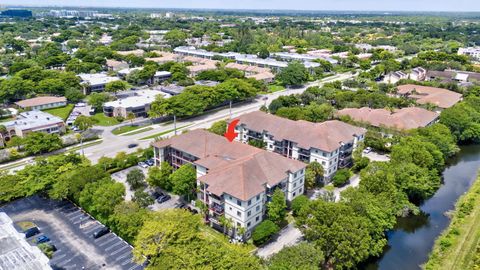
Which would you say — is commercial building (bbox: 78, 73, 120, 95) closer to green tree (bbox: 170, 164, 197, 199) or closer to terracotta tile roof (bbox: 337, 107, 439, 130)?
green tree (bbox: 170, 164, 197, 199)

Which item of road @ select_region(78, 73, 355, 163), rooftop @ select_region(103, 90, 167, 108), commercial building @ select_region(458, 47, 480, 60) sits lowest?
road @ select_region(78, 73, 355, 163)

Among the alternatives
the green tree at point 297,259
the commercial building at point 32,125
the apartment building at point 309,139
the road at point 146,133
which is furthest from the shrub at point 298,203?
the commercial building at point 32,125

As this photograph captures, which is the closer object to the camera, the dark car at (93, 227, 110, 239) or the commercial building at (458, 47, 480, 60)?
the dark car at (93, 227, 110, 239)

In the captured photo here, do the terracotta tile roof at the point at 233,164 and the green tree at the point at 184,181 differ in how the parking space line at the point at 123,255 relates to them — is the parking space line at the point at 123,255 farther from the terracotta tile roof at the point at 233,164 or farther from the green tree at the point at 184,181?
the terracotta tile roof at the point at 233,164

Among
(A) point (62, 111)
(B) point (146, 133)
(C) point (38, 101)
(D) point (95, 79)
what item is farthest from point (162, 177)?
(D) point (95, 79)

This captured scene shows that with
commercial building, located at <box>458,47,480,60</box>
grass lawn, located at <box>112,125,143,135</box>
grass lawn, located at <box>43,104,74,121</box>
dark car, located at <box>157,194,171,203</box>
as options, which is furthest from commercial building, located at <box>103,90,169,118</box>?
commercial building, located at <box>458,47,480,60</box>

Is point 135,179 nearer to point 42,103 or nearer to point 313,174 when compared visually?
point 313,174

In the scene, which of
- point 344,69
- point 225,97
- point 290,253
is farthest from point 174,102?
point 344,69

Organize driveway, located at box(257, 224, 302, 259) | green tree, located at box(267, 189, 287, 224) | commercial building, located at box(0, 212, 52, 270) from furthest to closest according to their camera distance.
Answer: green tree, located at box(267, 189, 287, 224) < driveway, located at box(257, 224, 302, 259) < commercial building, located at box(0, 212, 52, 270)
